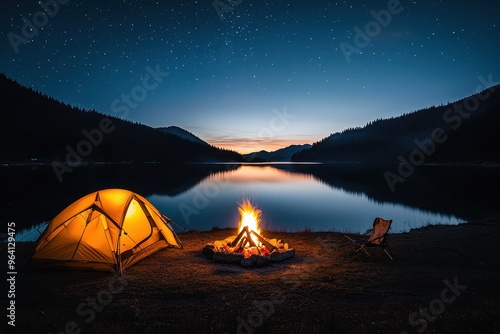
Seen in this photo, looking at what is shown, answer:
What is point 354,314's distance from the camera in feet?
18.9

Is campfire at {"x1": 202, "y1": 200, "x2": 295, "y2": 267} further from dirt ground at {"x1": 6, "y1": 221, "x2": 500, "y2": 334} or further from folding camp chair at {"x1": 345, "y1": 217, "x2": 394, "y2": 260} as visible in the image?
folding camp chair at {"x1": 345, "y1": 217, "x2": 394, "y2": 260}

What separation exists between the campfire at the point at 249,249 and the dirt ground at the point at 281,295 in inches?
11.4

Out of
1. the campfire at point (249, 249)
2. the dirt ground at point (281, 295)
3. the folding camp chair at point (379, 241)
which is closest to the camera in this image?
the dirt ground at point (281, 295)

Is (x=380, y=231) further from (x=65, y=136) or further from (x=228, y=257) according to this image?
(x=65, y=136)

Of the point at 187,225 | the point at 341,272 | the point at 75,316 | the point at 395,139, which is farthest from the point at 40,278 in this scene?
the point at 395,139

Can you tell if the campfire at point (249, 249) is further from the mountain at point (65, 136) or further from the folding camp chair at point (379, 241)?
the mountain at point (65, 136)

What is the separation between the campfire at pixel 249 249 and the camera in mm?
9258

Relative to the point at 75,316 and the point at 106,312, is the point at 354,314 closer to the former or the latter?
the point at 106,312

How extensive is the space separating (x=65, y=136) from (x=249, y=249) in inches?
5640

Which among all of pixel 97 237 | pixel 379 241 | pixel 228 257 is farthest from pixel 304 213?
pixel 97 237

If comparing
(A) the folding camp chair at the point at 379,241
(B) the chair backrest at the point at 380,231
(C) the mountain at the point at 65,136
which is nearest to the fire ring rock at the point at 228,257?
(A) the folding camp chair at the point at 379,241

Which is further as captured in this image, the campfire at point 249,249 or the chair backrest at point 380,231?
the chair backrest at point 380,231

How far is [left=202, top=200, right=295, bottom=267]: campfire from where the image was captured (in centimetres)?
926

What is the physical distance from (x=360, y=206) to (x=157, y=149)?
5847 inches
